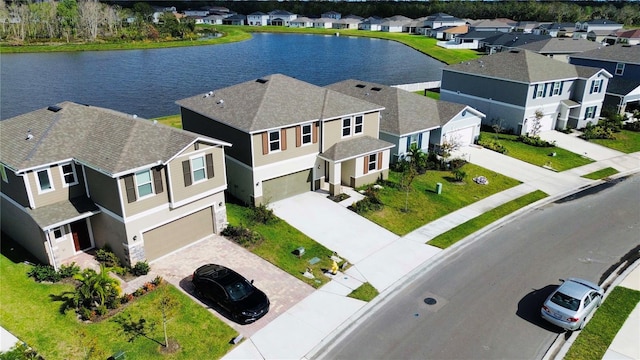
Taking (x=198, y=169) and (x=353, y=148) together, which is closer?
(x=198, y=169)

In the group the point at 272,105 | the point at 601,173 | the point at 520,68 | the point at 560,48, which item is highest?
the point at 560,48

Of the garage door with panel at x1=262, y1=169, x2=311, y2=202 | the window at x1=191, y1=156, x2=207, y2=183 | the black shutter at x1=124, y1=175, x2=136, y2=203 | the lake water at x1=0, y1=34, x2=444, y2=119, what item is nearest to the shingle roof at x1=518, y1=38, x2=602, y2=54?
the lake water at x1=0, y1=34, x2=444, y2=119

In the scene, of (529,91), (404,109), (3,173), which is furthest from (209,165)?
(529,91)

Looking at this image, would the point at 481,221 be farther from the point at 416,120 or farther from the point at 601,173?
the point at 601,173

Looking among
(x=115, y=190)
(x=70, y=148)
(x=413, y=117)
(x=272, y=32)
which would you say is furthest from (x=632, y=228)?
(x=272, y=32)

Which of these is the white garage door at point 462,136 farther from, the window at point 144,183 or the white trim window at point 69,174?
the white trim window at point 69,174

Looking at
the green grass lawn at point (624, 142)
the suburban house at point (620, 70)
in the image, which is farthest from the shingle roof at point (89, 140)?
the suburban house at point (620, 70)
